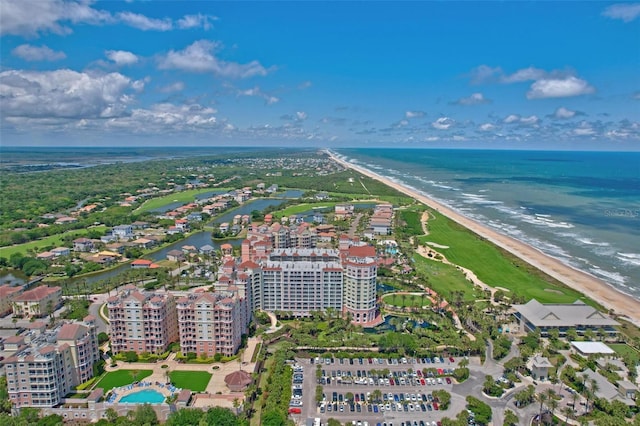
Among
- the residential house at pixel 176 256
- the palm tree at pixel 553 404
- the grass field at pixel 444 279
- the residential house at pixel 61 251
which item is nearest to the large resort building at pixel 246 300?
the grass field at pixel 444 279

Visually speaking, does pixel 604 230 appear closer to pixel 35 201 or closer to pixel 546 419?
pixel 546 419

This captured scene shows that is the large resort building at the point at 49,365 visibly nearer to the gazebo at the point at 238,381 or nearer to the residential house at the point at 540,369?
the gazebo at the point at 238,381

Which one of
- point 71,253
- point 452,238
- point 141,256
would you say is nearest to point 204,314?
point 141,256

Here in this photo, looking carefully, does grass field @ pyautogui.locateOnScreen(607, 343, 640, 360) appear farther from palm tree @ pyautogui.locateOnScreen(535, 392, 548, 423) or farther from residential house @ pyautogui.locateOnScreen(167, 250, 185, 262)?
residential house @ pyautogui.locateOnScreen(167, 250, 185, 262)

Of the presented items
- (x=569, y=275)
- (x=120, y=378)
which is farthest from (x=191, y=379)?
(x=569, y=275)

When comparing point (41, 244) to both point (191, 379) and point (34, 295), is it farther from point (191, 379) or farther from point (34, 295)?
point (191, 379)
